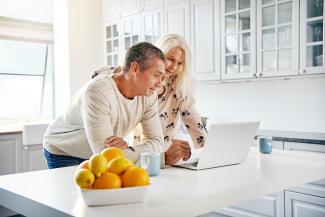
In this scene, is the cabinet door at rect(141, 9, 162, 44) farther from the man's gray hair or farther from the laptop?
the laptop

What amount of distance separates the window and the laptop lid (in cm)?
428

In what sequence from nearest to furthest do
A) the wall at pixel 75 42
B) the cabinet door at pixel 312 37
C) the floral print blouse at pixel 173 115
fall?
the floral print blouse at pixel 173 115
the cabinet door at pixel 312 37
the wall at pixel 75 42

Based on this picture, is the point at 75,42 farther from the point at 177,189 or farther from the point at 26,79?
the point at 177,189

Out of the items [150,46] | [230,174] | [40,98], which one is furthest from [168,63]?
[40,98]

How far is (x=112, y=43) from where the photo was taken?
4.98m

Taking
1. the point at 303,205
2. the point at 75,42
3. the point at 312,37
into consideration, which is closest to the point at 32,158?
the point at 75,42

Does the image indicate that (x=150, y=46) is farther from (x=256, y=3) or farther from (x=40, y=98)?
(x=40, y=98)

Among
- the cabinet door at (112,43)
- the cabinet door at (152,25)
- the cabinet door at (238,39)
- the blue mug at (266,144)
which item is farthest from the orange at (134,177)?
the cabinet door at (112,43)

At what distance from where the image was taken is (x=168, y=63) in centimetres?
211

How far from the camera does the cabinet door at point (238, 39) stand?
3.42 m

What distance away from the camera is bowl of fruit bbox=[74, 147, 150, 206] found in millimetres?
1002

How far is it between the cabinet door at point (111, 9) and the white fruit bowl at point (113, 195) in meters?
4.08

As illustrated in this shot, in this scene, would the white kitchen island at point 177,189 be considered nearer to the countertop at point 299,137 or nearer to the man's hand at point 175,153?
the man's hand at point 175,153

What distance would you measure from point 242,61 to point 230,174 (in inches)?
87.4
